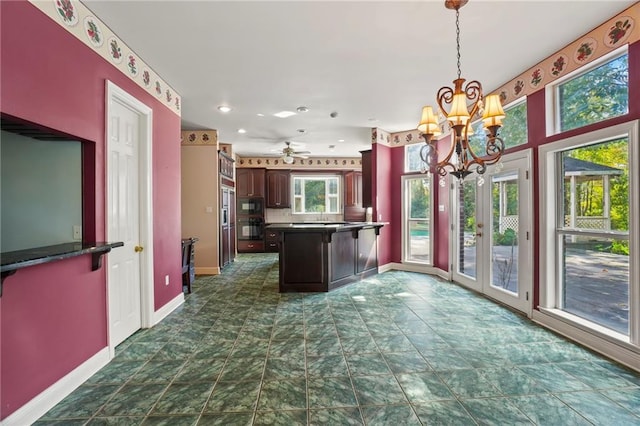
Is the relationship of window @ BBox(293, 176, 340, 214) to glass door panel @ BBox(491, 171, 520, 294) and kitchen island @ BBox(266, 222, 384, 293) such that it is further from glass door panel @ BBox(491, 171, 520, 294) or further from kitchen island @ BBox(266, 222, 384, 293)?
glass door panel @ BBox(491, 171, 520, 294)

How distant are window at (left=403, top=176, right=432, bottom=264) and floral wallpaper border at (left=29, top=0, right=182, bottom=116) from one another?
464cm

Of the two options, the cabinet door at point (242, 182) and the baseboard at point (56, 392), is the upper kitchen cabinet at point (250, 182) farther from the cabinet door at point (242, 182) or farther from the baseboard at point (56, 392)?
the baseboard at point (56, 392)

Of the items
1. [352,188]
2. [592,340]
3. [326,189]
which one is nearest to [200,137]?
[326,189]

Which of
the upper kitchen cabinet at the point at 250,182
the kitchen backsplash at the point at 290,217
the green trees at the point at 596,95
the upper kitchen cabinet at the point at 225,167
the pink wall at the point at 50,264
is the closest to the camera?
the pink wall at the point at 50,264

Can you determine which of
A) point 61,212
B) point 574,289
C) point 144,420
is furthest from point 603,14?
point 61,212

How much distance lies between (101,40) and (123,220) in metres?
1.62

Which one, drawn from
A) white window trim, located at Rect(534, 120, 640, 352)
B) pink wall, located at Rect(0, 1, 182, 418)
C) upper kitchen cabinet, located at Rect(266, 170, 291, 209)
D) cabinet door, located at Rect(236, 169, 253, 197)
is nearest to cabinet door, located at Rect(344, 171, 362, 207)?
upper kitchen cabinet, located at Rect(266, 170, 291, 209)

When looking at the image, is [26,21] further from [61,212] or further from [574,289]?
[574,289]

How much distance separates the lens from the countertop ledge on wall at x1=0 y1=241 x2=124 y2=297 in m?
1.55

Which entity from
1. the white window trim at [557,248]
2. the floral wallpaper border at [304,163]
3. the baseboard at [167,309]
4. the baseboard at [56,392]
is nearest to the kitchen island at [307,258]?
the baseboard at [167,309]

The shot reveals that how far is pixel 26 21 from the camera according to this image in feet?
5.91

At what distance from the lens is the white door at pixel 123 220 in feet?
8.77

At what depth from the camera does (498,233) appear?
4.00m

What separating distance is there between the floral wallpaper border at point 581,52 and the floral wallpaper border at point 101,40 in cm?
439
